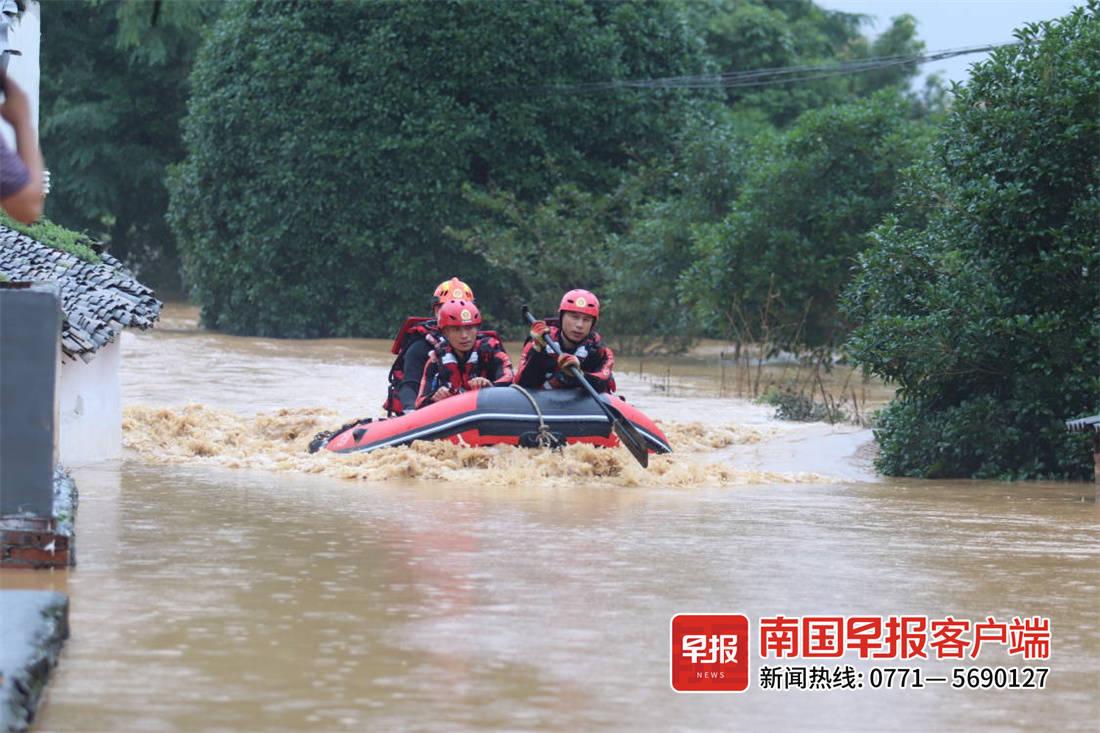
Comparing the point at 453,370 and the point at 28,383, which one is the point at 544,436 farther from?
the point at 28,383

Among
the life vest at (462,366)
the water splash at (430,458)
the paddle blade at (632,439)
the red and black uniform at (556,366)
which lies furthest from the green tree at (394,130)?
the paddle blade at (632,439)

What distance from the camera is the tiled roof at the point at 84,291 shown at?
1404cm

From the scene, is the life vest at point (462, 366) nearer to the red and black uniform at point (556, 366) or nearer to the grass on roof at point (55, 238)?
the red and black uniform at point (556, 366)

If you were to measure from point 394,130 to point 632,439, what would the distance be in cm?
1821

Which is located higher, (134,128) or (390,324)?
(134,128)

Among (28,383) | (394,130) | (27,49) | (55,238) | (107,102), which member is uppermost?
(107,102)

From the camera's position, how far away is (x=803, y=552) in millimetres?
10266

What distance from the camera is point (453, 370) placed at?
15.2 meters

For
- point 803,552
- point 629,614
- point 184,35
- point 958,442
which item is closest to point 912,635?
point 629,614

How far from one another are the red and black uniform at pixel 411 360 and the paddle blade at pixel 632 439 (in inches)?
74.3

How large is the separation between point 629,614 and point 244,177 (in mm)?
26369

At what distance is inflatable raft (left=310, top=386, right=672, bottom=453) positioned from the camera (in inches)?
567

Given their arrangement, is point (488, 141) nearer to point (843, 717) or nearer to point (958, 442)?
point (958, 442)

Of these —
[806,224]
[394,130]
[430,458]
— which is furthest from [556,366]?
[394,130]
